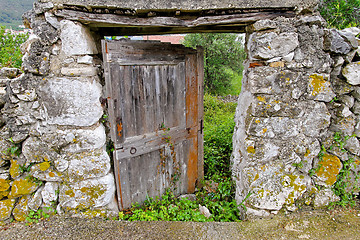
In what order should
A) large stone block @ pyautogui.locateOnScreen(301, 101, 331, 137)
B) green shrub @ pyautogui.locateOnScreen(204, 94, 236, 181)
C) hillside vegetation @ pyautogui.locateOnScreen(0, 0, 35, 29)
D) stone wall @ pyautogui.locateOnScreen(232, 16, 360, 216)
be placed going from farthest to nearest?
hillside vegetation @ pyautogui.locateOnScreen(0, 0, 35, 29) → green shrub @ pyautogui.locateOnScreen(204, 94, 236, 181) → large stone block @ pyautogui.locateOnScreen(301, 101, 331, 137) → stone wall @ pyautogui.locateOnScreen(232, 16, 360, 216)

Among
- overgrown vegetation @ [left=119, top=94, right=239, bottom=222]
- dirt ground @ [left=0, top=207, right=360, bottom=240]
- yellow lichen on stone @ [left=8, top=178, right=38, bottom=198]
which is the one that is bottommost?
overgrown vegetation @ [left=119, top=94, right=239, bottom=222]

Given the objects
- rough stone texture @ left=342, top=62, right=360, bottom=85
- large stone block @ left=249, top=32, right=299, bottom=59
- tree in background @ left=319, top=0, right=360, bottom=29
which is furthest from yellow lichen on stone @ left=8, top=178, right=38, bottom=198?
tree in background @ left=319, top=0, right=360, bottom=29

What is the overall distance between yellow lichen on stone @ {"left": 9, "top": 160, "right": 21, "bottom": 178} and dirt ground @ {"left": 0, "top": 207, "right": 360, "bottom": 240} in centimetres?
47

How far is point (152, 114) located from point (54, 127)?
99 centimetres

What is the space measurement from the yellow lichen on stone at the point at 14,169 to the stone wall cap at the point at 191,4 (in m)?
1.52

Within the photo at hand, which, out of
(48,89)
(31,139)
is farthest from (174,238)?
(48,89)

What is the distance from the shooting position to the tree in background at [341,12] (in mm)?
2978

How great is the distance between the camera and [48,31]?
6.19ft

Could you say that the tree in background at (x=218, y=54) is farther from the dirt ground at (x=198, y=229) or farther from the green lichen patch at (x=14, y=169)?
the green lichen patch at (x=14, y=169)

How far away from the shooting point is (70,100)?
6.51 ft

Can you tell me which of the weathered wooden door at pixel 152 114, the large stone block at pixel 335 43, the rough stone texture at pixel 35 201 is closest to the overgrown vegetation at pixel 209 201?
the weathered wooden door at pixel 152 114

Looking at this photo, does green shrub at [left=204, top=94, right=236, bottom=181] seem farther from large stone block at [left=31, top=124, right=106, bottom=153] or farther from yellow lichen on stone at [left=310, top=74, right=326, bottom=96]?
large stone block at [left=31, top=124, right=106, bottom=153]

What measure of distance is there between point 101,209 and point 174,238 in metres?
0.84

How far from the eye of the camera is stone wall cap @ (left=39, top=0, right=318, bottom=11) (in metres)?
1.81
